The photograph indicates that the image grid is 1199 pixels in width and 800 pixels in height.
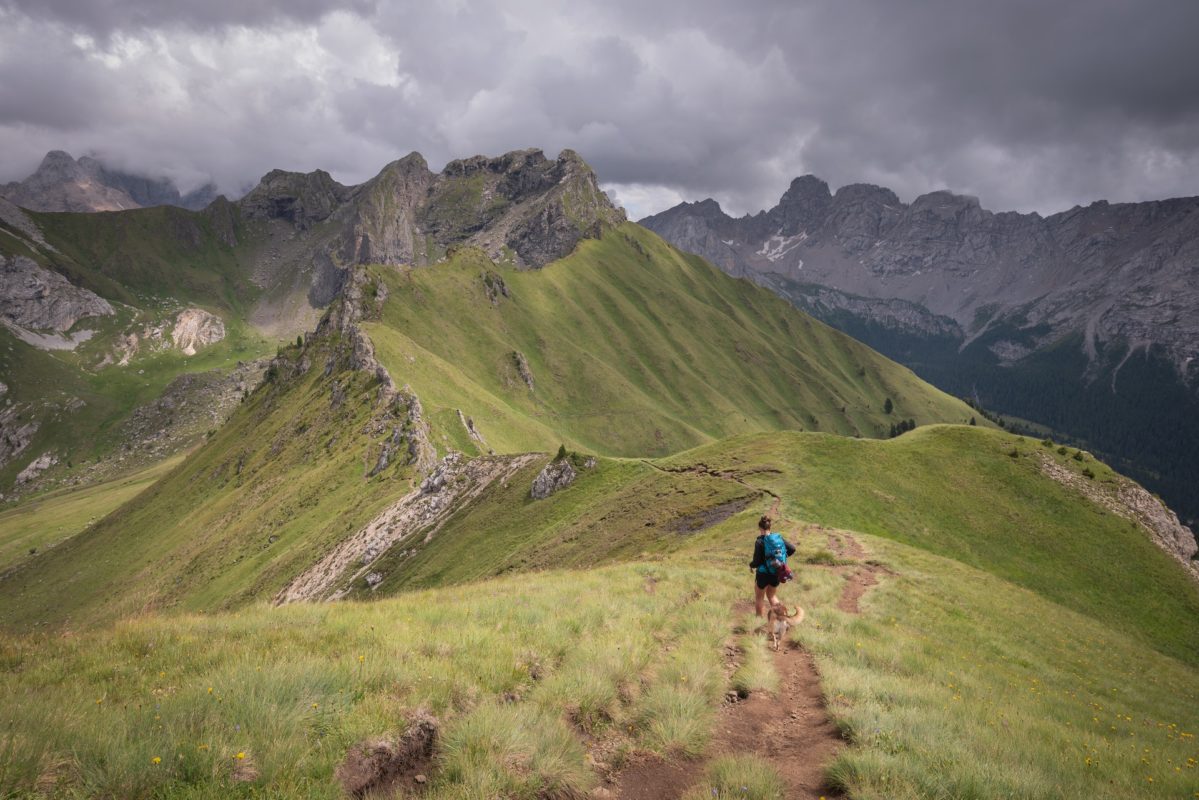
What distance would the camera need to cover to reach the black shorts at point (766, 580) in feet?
56.5

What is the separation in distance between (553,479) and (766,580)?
4277 cm

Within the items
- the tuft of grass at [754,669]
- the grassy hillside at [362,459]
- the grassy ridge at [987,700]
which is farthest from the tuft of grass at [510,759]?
the grassy hillside at [362,459]

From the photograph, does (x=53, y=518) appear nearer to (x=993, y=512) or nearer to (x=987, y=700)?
(x=987, y=700)

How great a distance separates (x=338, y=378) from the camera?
372 ft

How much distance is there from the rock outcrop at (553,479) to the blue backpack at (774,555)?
136 ft

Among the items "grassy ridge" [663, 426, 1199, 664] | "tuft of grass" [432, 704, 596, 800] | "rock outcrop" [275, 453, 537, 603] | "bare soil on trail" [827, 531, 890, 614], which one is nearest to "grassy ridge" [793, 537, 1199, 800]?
"bare soil on trail" [827, 531, 890, 614]

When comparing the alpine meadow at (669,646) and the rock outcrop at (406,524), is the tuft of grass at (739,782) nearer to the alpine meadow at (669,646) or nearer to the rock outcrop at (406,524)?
the alpine meadow at (669,646)

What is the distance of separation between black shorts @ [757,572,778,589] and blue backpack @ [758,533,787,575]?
124mm

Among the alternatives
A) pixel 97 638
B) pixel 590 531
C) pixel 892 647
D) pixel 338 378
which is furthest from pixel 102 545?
pixel 892 647

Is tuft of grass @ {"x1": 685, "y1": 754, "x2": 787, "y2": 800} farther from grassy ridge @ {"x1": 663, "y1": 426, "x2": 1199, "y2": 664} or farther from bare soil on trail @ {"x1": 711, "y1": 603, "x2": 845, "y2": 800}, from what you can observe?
grassy ridge @ {"x1": 663, "y1": 426, "x2": 1199, "y2": 664}

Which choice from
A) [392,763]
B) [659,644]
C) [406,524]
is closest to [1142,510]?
[659,644]

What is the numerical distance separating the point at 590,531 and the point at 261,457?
92439mm

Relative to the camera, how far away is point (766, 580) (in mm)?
17375

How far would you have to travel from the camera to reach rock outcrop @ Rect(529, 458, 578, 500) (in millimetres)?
58125
